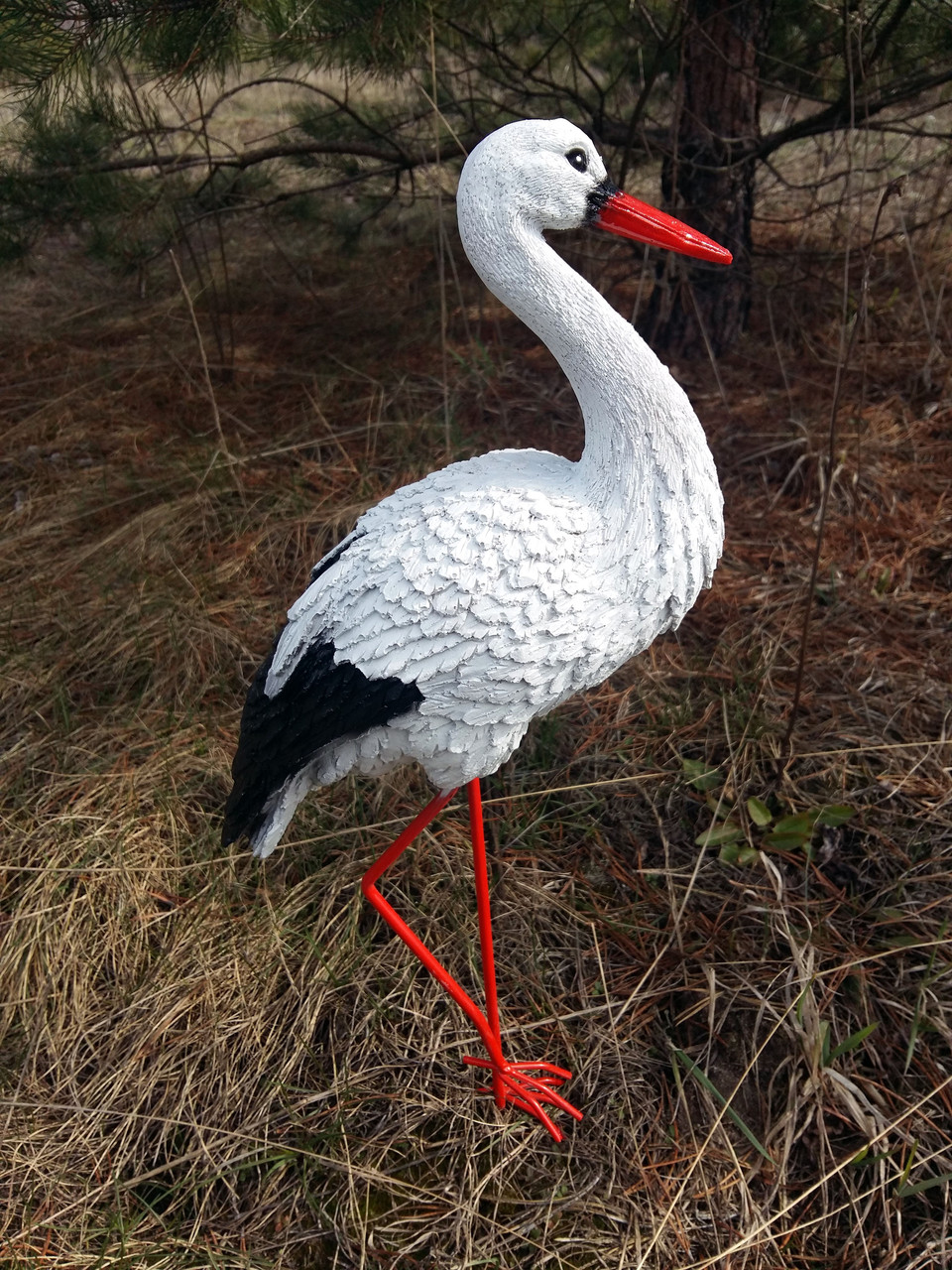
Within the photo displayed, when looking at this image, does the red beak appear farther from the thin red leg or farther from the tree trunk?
the tree trunk

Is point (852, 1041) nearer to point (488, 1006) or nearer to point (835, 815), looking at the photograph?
point (835, 815)

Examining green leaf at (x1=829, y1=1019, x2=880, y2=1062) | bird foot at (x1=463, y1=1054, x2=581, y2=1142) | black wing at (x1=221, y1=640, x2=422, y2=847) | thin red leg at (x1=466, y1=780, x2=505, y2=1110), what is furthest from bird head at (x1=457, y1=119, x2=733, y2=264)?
bird foot at (x1=463, y1=1054, x2=581, y2=1142)

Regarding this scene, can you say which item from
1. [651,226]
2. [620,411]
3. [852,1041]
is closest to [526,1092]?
[852,1041]

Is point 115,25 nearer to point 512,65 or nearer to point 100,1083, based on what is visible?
Result: point 512,65

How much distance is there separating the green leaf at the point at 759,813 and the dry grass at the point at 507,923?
0.20 ft

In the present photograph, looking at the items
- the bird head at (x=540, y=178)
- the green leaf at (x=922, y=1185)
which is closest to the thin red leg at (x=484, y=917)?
the green leaf at (x=922, y=1185)

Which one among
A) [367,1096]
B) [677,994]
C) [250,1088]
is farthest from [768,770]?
[250,1088]

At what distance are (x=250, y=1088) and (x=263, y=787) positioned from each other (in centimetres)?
55

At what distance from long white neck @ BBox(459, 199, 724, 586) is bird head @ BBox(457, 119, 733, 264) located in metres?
0.02

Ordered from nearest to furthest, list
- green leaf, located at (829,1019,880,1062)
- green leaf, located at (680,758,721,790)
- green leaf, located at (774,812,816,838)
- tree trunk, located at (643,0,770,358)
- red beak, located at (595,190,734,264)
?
1. red beak, located at (595,190,734,264)
2. green leaf, located at (829,1019,880,1062)
3. green leaf, located at (774,812,816,838)
4. green leaf, located at (680,758,721,790)
5. tree trunk, located at (643,0,770,358)

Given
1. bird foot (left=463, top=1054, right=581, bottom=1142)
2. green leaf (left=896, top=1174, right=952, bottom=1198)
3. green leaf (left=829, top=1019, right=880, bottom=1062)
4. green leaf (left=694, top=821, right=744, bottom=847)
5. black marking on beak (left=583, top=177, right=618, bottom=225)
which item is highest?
black marking on beak (left=583, top=177, right=618, bottom=225)

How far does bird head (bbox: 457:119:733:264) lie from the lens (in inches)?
41.6

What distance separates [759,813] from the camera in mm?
1632

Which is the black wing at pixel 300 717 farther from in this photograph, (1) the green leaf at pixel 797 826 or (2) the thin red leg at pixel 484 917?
(1) the green leaf at pixel 797 826
